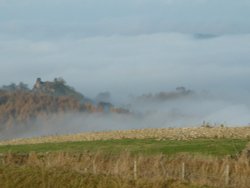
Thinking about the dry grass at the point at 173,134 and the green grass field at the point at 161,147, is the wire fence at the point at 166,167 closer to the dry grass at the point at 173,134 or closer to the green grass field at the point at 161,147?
the green grass field at the point at 161,147

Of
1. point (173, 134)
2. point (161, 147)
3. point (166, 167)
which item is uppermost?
point (173, 134)

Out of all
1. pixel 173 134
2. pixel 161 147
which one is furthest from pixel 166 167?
pixel 173 134

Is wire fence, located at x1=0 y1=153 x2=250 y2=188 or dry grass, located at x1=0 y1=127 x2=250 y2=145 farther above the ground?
dry grass, located at x1=0 y1=127 x2=250 y2=145

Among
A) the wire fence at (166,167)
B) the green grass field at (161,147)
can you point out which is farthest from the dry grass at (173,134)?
the wire fence at (166,167)

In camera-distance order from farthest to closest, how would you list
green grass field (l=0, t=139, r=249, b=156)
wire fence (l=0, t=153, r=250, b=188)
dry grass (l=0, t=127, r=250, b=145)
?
dry grass (l=0, t=127, r=250, b=145), green grass field (l=0, t=139, r=249, b=156), wire fence (l=0, t=153, r=250, b=188)

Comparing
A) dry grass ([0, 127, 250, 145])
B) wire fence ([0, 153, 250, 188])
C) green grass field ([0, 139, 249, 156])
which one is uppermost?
dry grass ([0, 127, 250, 145])

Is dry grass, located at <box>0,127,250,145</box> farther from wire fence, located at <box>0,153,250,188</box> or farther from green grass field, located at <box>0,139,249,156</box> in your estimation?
wire fence, located at <box>0,153,250,188</box>

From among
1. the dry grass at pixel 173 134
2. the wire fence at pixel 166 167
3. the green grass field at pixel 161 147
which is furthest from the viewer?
the dry grass at pixel 173 134

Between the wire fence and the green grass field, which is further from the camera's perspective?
the green grass field

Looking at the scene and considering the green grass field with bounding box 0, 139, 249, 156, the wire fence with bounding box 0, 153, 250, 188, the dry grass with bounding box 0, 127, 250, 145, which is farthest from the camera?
the dry grass with bounding box 0, 127, 250, 145

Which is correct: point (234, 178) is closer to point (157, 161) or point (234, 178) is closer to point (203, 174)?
point (203, 174)

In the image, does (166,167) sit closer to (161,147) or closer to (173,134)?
(161,147)

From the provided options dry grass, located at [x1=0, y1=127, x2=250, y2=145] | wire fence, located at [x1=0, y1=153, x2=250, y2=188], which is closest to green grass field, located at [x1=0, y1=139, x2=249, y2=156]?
dry grass, located at [x1=0, y1=127, x2=250, y2=145]

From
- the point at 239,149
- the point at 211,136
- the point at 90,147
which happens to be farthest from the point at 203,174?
the point at 211,136
